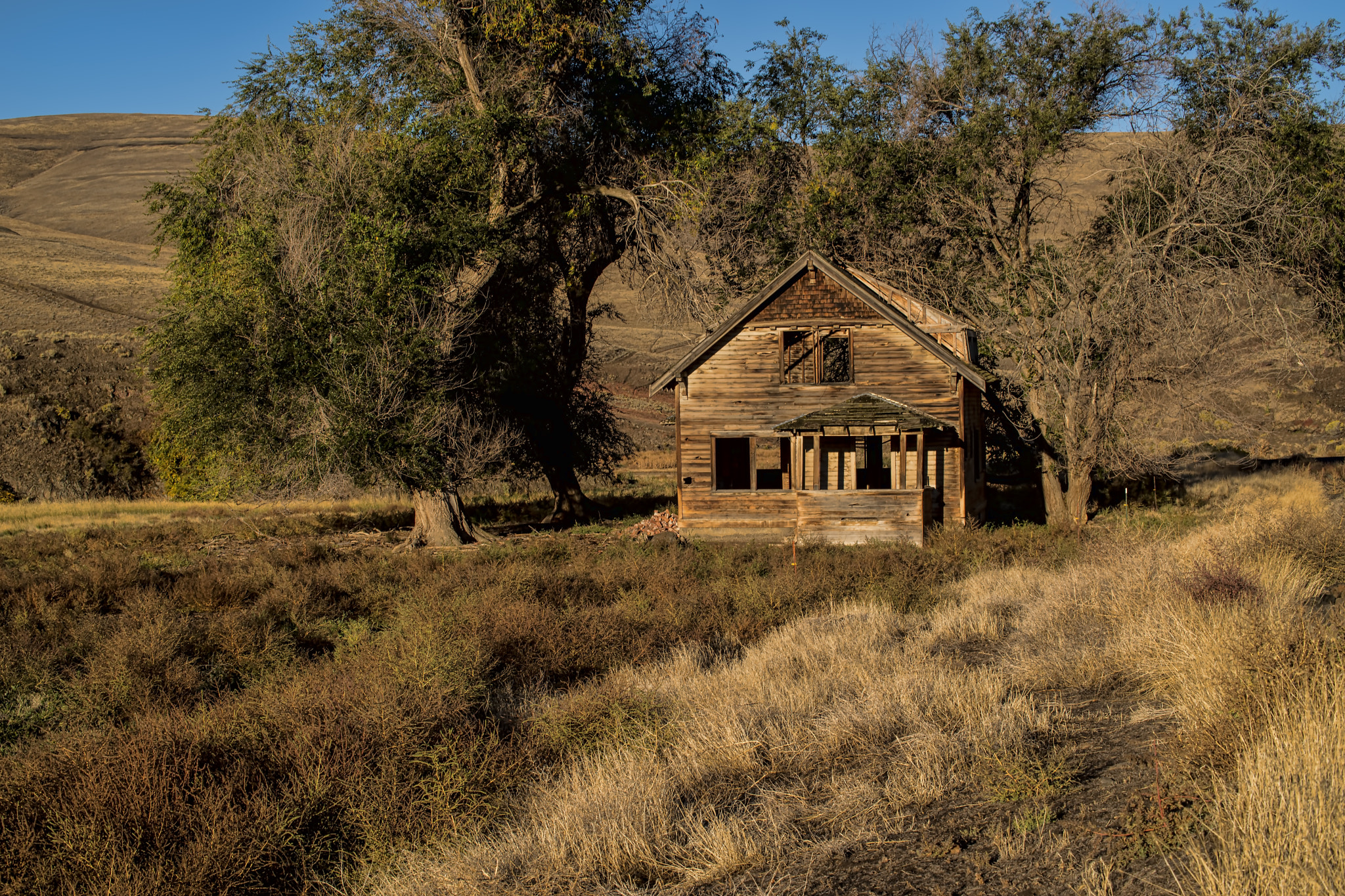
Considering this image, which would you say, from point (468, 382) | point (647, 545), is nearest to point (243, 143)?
point (468, 382)

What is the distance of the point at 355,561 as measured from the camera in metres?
17.6

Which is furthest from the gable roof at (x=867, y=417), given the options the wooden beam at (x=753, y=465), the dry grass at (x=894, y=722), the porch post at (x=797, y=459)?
the dry grass at (x=894, y=722)

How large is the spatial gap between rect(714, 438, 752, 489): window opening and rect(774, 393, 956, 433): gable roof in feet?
16.3

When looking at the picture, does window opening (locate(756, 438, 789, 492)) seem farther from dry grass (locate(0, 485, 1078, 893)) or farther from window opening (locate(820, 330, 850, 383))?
dry grass (locate(0, 485, 1078, 893))

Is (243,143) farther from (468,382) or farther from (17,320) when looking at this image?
(17,320)

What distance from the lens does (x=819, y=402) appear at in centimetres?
2264

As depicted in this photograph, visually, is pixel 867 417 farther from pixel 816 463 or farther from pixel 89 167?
pixel 89 167

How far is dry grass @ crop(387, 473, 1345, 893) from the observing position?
5.23 m

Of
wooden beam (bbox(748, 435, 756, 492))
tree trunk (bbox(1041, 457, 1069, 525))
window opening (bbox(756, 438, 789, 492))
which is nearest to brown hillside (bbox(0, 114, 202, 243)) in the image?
window opening (bbox(756, 438, 789, 492))

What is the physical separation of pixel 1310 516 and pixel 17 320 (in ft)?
205

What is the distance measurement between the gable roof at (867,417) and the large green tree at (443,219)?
7.04 metres

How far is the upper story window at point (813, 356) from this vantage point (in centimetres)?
2291

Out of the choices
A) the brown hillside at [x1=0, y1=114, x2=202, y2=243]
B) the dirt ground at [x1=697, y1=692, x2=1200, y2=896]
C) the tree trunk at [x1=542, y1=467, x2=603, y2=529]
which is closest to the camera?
the dirt ground at [x1=697, y1=692, x2=1200, y2=896]

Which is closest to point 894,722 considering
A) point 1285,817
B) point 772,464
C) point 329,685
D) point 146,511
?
Answer: point 1285,817
